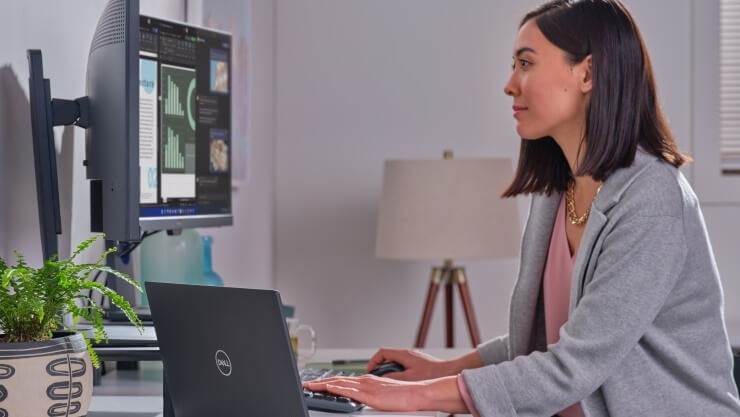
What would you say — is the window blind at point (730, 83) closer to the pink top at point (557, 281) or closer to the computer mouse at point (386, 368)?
the pink top at point (557, 281)

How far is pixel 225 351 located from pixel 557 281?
0.71 metres

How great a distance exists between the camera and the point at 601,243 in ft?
4.47

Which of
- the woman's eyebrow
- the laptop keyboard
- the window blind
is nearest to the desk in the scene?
the laptop keyboard

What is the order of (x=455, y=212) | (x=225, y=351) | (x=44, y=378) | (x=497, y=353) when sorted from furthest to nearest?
(x=455, y=212)
(x=497, y=353)
(x=225, y=351)
(x=44, y=378)

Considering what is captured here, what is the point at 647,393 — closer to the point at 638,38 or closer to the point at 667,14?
the point at 638,38

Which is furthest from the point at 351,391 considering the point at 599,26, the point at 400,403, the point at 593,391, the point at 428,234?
the point at 428,234

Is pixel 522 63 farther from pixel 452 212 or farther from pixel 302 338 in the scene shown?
pixel 452 212

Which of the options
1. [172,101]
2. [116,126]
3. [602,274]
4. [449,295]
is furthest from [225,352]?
[449,295]

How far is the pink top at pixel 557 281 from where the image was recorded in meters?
1.60

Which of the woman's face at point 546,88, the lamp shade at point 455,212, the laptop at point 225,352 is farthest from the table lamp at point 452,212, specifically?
the laptop at point 225,352

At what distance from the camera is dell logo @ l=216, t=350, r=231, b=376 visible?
3.62ft

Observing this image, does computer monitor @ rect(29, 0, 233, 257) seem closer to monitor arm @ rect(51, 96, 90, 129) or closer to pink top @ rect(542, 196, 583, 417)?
monitor arm @ rect(51, 96, 90, 129)

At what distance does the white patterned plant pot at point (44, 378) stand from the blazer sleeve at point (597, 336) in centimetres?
52

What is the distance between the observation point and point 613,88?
145 centimetres
